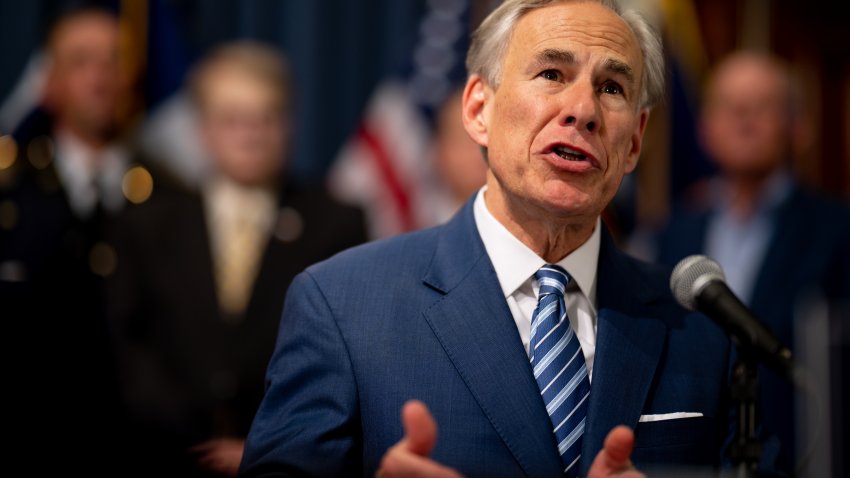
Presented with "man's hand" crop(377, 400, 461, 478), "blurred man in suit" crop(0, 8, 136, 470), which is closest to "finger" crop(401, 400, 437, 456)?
"man's hand" crop(377, 400, 461, 478)

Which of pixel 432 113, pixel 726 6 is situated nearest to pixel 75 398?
pixel 432 113

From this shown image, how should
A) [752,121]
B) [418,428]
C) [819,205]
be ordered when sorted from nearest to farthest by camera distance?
[418,428]
[819,205]
[752,121]

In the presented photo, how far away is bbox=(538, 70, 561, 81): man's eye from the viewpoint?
2100mm

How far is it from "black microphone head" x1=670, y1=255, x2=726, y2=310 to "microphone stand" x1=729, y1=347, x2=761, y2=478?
121 mm

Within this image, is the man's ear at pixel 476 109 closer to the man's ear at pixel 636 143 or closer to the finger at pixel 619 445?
the man's ear at pixel 636 143

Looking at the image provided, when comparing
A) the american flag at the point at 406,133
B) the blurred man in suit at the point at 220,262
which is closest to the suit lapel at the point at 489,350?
the blurred man in suit at the point at 220,262

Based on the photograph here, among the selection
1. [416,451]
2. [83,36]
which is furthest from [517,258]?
[83,36]

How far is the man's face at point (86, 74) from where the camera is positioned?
4.00 metres

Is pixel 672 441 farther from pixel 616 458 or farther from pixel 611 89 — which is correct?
pixel 611 89

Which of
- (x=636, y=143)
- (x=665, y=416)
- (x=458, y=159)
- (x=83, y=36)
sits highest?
(x=83, y=36)

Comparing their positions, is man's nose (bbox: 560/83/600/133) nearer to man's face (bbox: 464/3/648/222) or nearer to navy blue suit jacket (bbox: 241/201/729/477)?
man's face (bbox: 464/3/648/222)

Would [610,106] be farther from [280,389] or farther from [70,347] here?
[70,347]

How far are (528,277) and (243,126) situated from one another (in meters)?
1.95

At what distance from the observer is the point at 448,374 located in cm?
201
